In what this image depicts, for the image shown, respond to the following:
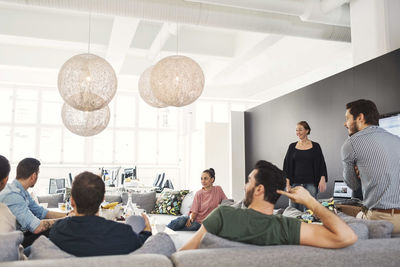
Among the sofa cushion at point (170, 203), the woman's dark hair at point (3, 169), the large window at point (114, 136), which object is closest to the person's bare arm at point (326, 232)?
the woman's dark hair at point (3, 169)

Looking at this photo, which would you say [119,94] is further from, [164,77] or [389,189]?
[389,189]

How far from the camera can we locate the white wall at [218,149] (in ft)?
29.1

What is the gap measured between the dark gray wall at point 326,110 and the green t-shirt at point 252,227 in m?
2.97

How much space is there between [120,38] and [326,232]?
19.7ft

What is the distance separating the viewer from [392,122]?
4086mm

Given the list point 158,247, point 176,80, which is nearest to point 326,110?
point 176,80

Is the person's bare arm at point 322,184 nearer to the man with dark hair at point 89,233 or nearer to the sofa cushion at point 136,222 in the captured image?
the sofa cushion at point 136,222

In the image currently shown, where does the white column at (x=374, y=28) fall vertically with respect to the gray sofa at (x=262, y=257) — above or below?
above

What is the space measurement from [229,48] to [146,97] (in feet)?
14.1

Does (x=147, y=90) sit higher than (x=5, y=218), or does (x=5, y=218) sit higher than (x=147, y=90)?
(x=147, y=90)

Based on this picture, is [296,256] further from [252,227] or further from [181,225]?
[181,225]

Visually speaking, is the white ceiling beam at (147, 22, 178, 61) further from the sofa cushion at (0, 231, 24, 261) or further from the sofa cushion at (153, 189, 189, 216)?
the sofa cushion at (0, 231, 24, 261)

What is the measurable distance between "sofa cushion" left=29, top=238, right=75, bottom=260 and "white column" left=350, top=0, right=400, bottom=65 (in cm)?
419

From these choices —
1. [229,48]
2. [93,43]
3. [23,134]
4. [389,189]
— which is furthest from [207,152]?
[389,189]
